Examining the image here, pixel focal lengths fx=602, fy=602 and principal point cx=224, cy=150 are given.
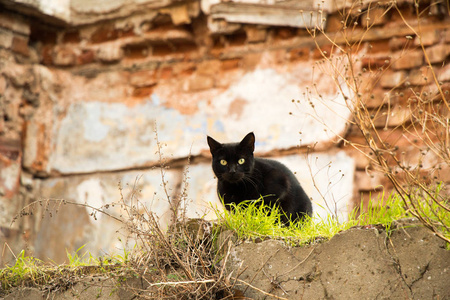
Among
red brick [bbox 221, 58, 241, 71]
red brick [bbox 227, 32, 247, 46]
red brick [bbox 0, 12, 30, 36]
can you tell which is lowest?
red brick [bbox 221, 58, 241, 71]

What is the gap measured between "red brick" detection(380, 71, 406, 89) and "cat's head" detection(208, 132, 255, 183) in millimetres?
1686

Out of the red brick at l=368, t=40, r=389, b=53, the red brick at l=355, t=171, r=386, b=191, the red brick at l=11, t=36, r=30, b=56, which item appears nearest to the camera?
the red brick at l=355, t=171, r=386, b=191

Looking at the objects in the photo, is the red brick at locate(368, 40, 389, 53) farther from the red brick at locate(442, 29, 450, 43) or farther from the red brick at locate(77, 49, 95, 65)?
the red brick at locate(77, 49, 95, 65)

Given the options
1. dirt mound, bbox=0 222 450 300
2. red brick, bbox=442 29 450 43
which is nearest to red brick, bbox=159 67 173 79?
red brick, bbox=442 29 450 43

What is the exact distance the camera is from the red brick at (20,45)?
6.06 meters

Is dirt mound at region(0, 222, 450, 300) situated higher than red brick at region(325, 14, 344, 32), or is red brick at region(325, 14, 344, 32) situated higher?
red brick at region(325, 14, 344, 32)

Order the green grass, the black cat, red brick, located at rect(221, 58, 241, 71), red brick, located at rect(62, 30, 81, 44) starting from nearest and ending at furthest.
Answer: the green grass, the black cat, red brick, located at rect(221, 58, 241, 71), red brick, located at rect(62, 30, 81, 44)

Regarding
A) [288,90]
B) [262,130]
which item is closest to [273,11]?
[288,90]

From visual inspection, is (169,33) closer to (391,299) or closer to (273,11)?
(273,11)

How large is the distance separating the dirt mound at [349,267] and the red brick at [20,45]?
152 inches

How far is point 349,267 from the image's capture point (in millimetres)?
2707

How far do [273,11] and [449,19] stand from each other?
4.93ft

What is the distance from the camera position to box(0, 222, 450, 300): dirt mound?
2.57 m

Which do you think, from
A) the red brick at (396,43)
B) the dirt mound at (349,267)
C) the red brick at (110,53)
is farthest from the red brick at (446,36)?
the red brick at (110,53)
